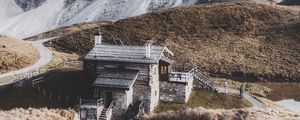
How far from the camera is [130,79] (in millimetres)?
47844

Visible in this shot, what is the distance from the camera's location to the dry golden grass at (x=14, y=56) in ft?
223

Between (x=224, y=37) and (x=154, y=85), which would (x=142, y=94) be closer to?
(x=154, y=85)

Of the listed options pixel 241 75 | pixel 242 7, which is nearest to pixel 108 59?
pixel 241 75

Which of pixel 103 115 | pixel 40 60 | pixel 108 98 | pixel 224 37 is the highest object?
pixel 224 37

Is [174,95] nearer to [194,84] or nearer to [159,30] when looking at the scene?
[194,84]

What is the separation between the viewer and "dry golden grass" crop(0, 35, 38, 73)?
67875 mm

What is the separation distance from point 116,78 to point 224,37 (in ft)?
175

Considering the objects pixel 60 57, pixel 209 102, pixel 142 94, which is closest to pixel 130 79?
pixel 142 94

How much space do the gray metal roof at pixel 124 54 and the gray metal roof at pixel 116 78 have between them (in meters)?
1.16

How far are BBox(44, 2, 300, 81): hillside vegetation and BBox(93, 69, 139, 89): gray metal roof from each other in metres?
33.0

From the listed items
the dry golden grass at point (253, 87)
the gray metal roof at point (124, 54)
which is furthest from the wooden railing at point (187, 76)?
the dry golden grass at point (253, 87)

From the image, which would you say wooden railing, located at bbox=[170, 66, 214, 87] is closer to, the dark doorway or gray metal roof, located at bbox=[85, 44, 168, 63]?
gray metal roof, located at bbox=[85, 44, 168, 63]

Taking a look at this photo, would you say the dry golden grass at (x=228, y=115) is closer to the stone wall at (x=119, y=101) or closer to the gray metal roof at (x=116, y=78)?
the stone wall at (x=119, y=101)

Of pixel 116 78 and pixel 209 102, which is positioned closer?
pixel 116 78
